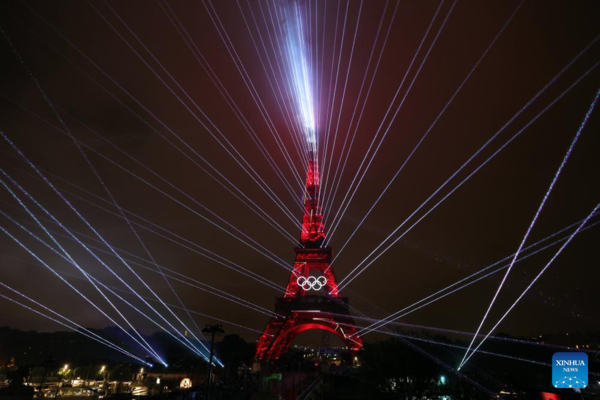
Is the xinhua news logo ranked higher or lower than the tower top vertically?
lower

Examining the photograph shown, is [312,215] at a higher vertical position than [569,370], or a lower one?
higher

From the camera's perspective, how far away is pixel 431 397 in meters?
22.9

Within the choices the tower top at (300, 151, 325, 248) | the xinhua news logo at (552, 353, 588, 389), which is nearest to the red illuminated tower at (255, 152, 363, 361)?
the tower top at (300, 151, 325, 248)

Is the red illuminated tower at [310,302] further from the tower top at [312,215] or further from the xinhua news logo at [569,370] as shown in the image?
the xinhua news logo at [569,370]

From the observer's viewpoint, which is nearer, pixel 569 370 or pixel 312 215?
pixel 569 370

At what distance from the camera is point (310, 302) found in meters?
50.0

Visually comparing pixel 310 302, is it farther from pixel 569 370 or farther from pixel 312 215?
pixel 569 370

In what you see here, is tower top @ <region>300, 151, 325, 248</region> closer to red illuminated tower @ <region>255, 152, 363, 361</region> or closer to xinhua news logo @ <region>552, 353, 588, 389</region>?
red illuminated tower @ <region>255, 152, 363, 361</region>

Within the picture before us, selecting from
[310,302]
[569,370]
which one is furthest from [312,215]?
[569,370]

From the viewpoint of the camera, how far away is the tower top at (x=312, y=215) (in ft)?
177

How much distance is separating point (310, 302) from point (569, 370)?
44039 mm

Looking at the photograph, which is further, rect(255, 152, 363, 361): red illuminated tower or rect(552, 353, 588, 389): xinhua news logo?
rect(255, 152, 363, 361): red illuminated tower

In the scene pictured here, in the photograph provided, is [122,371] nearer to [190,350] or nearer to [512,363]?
[512,363]

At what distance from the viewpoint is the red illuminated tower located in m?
46.9
